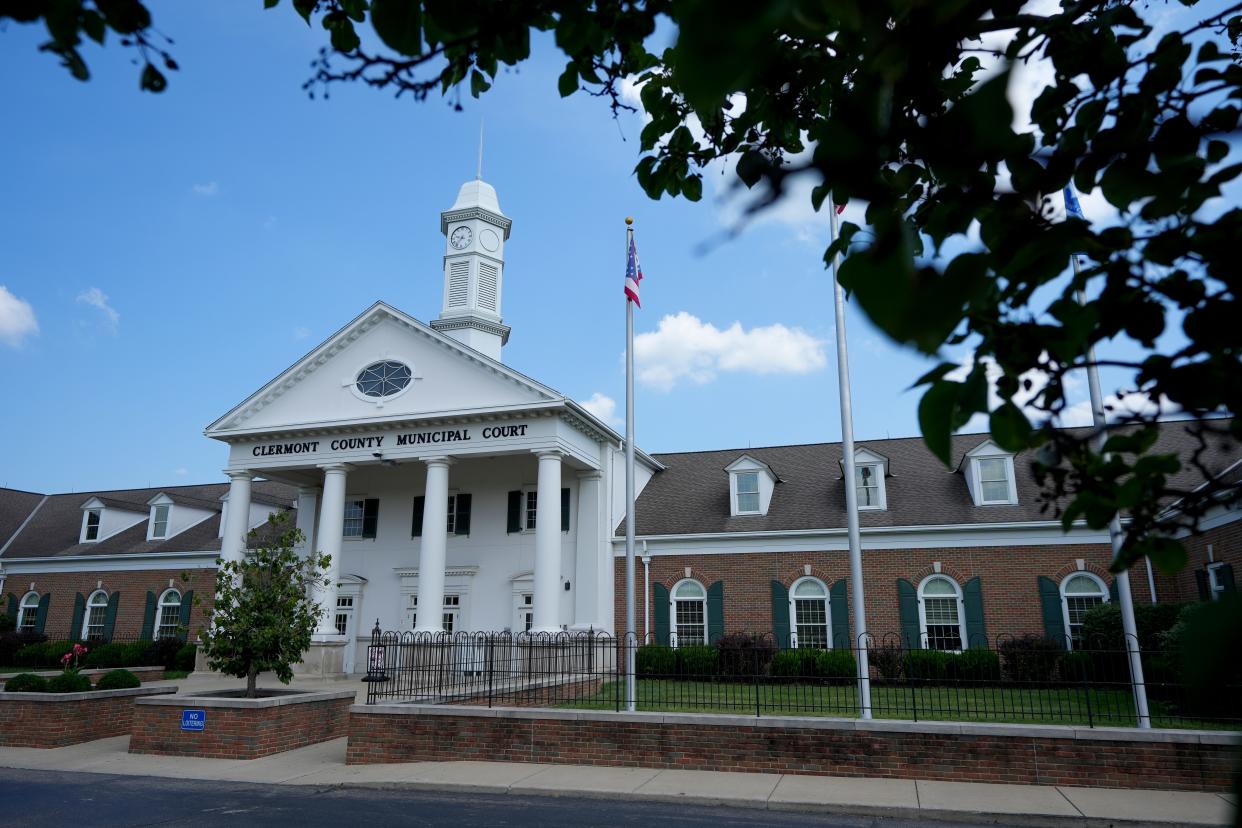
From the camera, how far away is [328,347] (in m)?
27.3

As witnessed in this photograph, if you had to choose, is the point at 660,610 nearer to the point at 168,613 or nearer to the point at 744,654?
the point at 744,654

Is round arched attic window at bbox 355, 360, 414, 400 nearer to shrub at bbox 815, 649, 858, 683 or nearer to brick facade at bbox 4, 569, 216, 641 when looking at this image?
brick facade at bbox 4, 569, 216, 641

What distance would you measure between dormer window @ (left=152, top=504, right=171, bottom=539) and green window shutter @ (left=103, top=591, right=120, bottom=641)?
2.76 m

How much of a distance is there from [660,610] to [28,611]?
90.3 ft

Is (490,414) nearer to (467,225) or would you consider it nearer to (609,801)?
(467,225)

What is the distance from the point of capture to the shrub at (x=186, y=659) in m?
28.2

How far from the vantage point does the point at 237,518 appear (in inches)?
1058

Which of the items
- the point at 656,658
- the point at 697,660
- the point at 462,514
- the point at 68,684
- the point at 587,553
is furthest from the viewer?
the point at 462,514

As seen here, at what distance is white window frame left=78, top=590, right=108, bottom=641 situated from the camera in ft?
110

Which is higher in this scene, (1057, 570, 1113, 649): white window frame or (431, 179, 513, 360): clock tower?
(431, 179, 513, 360): clock tower

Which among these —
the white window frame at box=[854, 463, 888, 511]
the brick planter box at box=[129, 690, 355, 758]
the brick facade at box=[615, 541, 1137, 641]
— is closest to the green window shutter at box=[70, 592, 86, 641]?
the brick facade at box=[615, 541, 1137, 641]

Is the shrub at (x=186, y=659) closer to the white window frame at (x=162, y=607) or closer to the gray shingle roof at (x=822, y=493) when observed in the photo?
the white window frame at (x=162, y=607)

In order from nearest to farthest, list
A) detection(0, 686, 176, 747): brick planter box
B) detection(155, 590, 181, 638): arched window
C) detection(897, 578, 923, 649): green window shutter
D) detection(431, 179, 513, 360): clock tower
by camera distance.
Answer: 1. detection(0, 686, 176, 747): brick planter box
2. detection(897, 578, 923, 649): green window shutter
3. detection(431, 179, 513, 360): clock tower
4. detection(155, 590, 181, 638): arched window

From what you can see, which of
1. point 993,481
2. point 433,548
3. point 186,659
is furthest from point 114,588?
point 993,481
